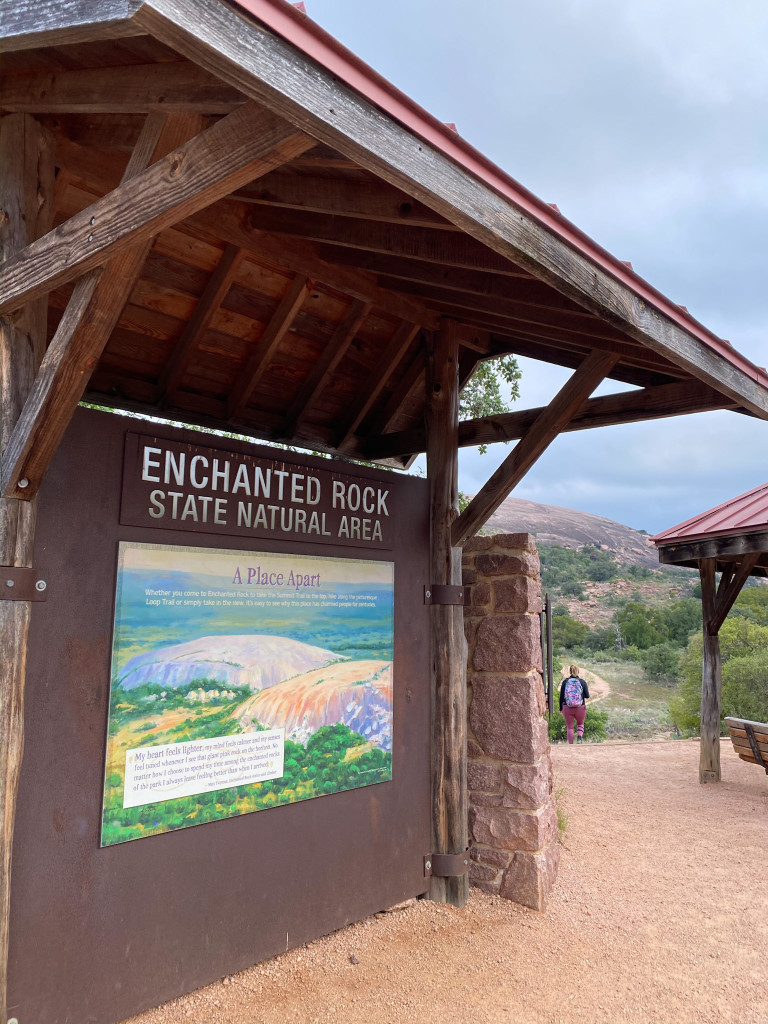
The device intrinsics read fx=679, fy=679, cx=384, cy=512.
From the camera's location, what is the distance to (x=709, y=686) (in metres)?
8.03

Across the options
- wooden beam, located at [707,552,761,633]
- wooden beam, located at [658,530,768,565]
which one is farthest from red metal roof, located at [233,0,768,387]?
wooden beam, located at [707,552,761,633]

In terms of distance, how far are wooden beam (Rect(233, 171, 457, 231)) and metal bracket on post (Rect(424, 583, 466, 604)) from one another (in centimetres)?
216

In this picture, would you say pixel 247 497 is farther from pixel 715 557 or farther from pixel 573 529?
pixel 573 529

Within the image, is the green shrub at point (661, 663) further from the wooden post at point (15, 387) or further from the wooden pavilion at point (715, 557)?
the wooden post at point (15, 387)

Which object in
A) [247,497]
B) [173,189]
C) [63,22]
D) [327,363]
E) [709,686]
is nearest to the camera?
[63,22]

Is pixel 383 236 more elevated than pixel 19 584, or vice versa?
pixel 383 236

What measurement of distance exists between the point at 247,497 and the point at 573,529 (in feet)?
185

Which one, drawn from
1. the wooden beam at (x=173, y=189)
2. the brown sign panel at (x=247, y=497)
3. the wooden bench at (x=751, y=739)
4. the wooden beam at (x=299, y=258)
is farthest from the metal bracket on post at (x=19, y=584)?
the wooden bench at (x=751, y=739)

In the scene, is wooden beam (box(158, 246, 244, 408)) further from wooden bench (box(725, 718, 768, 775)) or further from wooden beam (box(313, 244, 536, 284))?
wooden bench (box(725, 718, 768, 775))

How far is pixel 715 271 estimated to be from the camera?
162m

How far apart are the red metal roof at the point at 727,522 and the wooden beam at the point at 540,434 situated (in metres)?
3.95

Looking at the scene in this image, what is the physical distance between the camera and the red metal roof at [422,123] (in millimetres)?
1596

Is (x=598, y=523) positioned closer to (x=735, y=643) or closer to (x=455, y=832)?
(x=735, y=643)

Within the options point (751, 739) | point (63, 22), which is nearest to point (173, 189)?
point (63, 22)
